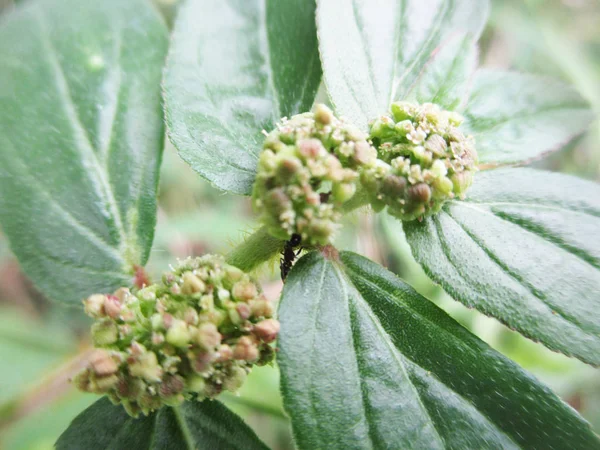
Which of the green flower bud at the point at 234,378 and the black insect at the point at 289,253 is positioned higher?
the black insect at the point at 289,253

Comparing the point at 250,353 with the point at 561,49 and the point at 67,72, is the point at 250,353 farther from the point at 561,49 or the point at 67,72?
the point at 561,49

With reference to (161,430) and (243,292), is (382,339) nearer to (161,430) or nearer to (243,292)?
(243,292)

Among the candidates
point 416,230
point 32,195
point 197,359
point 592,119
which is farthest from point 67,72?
point 592,119

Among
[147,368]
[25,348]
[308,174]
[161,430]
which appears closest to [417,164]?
[308,174]

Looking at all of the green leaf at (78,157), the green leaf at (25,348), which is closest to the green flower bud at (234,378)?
the green leaf at (78,157)

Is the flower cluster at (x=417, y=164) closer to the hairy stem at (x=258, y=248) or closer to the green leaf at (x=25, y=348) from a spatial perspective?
the hairy stem at (x=258, y=248)

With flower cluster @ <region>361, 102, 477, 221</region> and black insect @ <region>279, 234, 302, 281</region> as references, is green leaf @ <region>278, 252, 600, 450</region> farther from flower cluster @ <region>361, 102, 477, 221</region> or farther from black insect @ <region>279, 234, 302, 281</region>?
flower cluster @ <region>361, 102, 477, 221</region>
